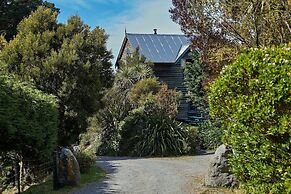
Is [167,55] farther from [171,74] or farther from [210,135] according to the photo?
[210,135]

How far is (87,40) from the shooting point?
50.6 ft

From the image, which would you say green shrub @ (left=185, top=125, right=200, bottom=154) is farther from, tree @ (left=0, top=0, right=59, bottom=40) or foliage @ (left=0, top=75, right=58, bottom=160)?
tree @ (left=0, top=0, right=59, bottom=40)

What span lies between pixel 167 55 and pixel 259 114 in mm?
23750

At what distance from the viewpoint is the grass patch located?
9624 mm

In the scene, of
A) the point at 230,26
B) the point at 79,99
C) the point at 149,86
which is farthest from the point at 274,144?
the point at 149,86

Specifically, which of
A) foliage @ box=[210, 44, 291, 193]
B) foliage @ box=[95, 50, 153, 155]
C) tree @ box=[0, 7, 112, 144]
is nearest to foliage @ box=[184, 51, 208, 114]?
foliage @ box=[95, 50, 153, 155]

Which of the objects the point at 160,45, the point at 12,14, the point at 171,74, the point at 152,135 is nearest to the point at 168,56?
the point at 171,74

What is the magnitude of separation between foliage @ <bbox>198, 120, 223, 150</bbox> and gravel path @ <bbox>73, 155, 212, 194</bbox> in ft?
9.97

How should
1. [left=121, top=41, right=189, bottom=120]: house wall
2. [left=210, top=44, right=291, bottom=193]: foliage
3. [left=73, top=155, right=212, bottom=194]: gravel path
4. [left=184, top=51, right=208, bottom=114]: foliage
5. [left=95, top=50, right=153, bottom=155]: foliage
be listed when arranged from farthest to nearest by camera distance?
[left=121, top=41, right=189, bottom=120]: house wall, [left=184, top=51, right=208, bottom=114]: foliage, [left=95, top=50, right=153, bottom=155]: foliage, [left=73, top=155, right=212, bottom=194]: gravel path, [left=210, top=44, right=291, bottom=193]: foliage

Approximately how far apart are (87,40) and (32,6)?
1163 centimetres

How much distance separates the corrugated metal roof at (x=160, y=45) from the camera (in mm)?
27891

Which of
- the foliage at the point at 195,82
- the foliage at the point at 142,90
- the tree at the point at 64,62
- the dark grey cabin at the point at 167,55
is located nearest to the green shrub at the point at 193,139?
the foliage at the point at 195,82

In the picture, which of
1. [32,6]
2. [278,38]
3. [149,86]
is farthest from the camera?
[32,6]

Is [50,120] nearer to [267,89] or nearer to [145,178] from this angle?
[145,178]
